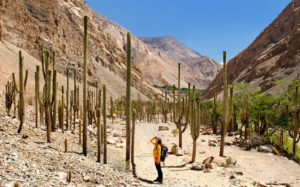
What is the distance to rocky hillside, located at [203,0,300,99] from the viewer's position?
45812mm

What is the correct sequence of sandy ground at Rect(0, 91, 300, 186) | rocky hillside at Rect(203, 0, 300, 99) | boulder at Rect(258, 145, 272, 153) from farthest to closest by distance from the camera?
rocky hillside at Rect(203, 0, 300, 99), boulder at Rect(258, 145, 272, 153), sandy ground at Rect(0, 91, 300, 186)

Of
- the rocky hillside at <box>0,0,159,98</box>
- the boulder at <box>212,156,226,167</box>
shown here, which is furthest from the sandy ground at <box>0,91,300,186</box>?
the rocky hillside at <box>0,0,159,98</box>

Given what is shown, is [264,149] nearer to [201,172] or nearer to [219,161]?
[219,161]

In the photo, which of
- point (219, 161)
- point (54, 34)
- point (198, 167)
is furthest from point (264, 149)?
point (54, 34)

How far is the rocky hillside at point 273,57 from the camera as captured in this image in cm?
4581

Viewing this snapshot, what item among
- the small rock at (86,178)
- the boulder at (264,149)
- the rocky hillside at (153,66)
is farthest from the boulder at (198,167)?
the rocky hillside at (153,66)

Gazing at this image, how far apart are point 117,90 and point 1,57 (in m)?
25.6

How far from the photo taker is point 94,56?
5262 cm

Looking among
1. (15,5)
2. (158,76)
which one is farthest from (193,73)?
(15,5)

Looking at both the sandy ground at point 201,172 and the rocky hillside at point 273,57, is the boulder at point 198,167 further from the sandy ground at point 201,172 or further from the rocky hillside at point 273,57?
the rocky hillside at point 273,57

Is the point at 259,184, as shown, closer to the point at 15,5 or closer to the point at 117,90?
the point at 15,5

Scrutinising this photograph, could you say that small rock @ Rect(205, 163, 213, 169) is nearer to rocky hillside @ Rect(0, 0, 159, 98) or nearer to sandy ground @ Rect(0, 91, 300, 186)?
sandy ground @ Rect(0, 91, 300, 186)

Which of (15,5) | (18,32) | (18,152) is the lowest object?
(18,152)

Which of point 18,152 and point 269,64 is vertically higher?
point 269,64
